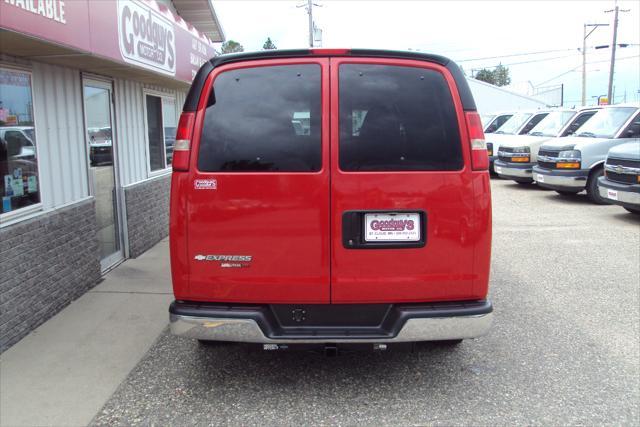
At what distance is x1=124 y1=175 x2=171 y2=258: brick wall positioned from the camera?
7312mm

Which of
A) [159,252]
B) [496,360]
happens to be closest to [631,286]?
[496,360]

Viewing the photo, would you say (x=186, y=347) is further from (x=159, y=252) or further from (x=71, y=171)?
(x=159, y=252)

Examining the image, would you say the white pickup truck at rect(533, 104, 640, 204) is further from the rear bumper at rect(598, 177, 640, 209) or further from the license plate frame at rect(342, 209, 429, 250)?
the license plate frame at rect(342, 209, 429, 250)

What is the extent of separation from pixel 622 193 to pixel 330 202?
7.82 metres

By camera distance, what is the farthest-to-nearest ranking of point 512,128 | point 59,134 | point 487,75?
point 487,75 < point 512,128 < point 59,134

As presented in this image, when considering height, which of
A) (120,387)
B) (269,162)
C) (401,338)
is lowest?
(120,387)

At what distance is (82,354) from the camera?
4.36 meters

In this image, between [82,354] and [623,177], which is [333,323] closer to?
[82,354]

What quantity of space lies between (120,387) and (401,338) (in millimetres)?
1988

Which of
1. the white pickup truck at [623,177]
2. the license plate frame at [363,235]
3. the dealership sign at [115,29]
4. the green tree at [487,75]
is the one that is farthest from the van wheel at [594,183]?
the green tree at [487,75]

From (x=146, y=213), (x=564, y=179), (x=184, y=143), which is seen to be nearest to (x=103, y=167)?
(x=146, y=213)

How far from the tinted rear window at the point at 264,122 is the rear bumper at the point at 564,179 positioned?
9.85 metres

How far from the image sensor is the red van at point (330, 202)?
327 cm

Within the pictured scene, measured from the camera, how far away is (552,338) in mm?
4641
